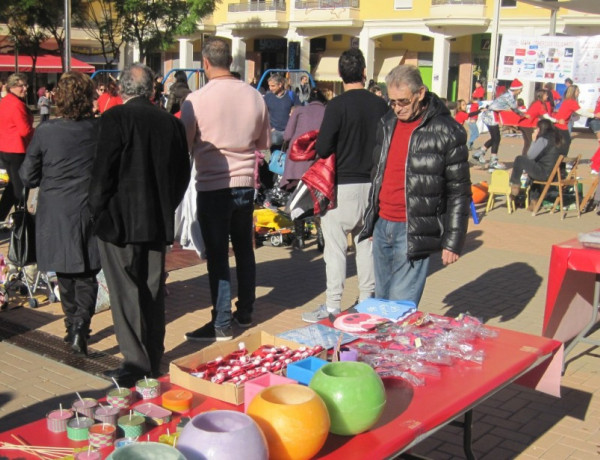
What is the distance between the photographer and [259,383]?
109 inches

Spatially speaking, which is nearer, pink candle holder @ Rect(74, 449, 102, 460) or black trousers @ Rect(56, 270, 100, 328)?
pink candle holder @ Rect(74, 449, 102, 460)

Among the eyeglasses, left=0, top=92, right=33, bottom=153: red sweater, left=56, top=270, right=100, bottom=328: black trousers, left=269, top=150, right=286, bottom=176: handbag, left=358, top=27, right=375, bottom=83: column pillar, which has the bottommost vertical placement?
left=56, top=270, right=100, bottom=328: black trousers

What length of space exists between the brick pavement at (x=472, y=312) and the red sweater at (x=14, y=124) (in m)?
2.57

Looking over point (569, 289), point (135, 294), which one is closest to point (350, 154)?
point (569, 289)

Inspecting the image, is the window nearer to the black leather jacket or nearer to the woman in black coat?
the woman in black coat

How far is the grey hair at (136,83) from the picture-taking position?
4531 mm

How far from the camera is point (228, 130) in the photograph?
18.1 ft

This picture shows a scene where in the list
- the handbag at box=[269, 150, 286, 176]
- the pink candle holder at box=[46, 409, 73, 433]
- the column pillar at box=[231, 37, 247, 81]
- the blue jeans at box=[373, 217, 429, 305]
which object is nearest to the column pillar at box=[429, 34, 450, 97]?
the column pillar at box=[231, 37, 247, 81]

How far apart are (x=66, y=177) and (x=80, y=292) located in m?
0.82

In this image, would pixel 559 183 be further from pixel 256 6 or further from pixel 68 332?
pixel 256 6

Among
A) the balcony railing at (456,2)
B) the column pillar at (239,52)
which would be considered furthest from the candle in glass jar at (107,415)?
the column pillar at (239,52)

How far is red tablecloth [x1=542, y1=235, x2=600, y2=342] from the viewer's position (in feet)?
16.4

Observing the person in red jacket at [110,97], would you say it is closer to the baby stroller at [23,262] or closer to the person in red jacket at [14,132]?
the person in red jacket at [14,132]

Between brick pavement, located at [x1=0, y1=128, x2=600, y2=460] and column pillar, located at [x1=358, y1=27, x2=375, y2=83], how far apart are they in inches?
1228
